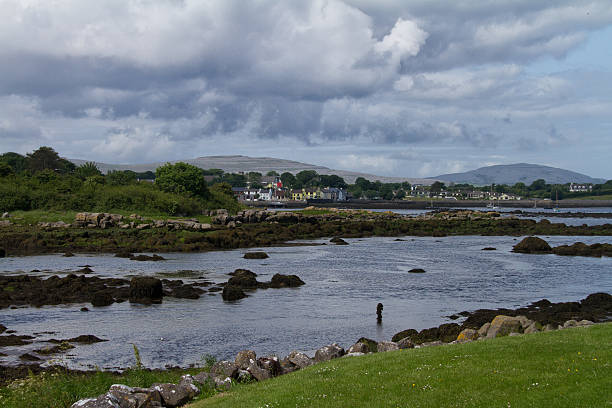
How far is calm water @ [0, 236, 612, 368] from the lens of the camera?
23.2 meters

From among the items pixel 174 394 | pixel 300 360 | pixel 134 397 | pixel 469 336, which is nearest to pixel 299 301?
pixel 469 336

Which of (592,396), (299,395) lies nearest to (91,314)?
(299,395)

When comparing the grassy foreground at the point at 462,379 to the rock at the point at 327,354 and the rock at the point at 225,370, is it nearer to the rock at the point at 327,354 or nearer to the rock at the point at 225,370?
the rock at the point at 225,370

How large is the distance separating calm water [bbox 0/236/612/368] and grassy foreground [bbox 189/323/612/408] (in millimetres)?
8524

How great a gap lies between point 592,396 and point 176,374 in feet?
39.1

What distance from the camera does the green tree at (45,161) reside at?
13900 centimetres

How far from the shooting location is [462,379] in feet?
38.1

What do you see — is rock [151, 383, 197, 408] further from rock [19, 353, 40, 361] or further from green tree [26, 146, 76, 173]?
green tree [26, 146, 76, 173]

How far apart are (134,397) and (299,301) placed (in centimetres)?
2053

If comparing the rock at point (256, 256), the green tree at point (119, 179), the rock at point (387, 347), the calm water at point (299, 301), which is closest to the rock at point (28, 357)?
the calm water at point (299, 301)

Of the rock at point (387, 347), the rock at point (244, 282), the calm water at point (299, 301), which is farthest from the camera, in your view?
the rock at point (244, 282)

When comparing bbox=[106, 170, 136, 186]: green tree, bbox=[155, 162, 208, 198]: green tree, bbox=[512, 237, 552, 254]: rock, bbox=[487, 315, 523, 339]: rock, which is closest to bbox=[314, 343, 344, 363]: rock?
bbox=[487, 315, 523, 339]: rock

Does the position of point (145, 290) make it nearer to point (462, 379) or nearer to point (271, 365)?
point (271, 365)

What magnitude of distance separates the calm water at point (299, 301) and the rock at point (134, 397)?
745 centimetres
